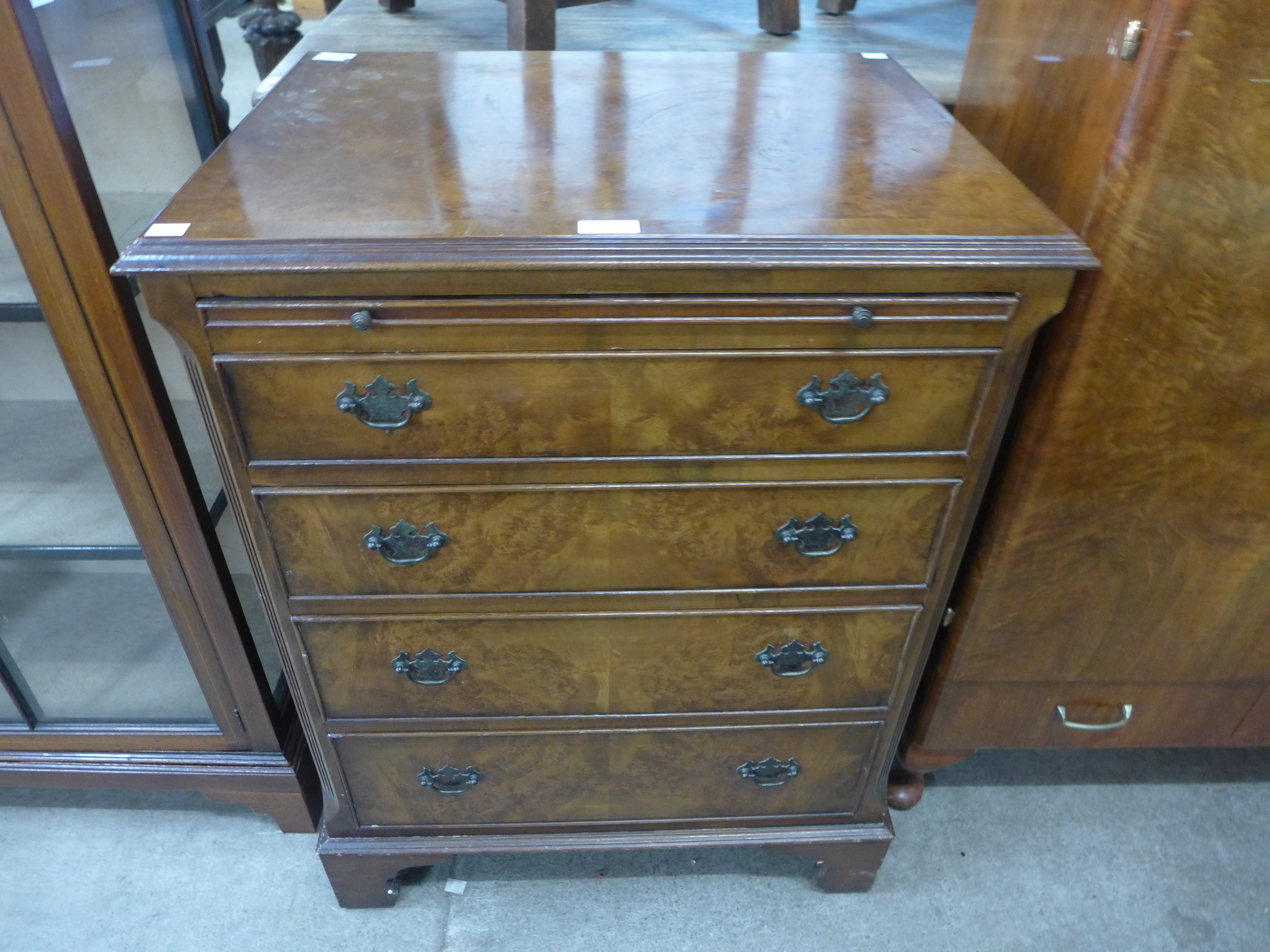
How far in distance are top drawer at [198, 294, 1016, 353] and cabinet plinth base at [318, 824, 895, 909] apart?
2.62 feet

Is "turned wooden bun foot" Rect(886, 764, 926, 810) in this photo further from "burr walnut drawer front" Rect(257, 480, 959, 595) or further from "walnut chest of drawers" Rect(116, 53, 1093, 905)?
"burr walnut drawer front" Rect(257, 480, 959, 595)

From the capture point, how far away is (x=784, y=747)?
126 cm

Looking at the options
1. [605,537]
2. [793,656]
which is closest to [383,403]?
[605,537]

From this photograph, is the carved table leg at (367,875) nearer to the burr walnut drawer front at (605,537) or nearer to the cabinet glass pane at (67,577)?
the cabinet glass pane at (67,577)

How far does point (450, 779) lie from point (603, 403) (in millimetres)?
638

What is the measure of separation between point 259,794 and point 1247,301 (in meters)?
1.48

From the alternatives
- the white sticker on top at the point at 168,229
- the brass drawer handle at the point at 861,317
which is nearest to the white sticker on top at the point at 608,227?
the brass drawer handle at the point at 861,317

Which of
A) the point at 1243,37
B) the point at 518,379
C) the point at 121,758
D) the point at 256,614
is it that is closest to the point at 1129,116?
the point at 1243,37

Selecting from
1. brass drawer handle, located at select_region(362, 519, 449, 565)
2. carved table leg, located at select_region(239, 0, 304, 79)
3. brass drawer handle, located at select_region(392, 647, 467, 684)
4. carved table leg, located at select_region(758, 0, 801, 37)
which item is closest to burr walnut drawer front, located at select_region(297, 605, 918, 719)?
brass drawer handle, located at select_region(392, 647, 467, 684)

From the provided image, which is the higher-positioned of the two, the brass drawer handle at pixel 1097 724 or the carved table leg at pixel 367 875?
the brass drawer handle at pixel 1097 724

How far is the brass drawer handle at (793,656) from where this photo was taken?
3.74 ft

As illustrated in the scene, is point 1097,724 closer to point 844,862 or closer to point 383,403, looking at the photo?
point 844,862

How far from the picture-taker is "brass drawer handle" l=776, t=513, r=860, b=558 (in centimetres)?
102

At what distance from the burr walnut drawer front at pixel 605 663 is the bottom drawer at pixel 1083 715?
0.24m
